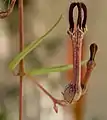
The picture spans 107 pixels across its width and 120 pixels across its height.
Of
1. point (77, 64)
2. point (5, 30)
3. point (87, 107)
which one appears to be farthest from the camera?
point (87, 107)

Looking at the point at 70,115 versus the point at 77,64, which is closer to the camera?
the point at 77,64

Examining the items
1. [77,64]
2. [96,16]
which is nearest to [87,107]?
[96,16]

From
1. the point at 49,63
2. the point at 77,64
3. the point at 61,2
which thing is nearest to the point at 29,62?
the point at 49,63

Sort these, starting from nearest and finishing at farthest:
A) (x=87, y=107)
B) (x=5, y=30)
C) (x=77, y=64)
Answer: (x=77, y=64) → (x=5, y=30) → (x=87, y=107)

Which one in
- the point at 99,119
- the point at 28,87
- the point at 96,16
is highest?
the point at 96,16

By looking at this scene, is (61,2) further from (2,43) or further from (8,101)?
(8,101)

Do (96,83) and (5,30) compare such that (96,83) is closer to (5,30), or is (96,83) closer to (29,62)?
(29,62)

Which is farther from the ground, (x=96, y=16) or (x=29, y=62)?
(x=96, y=16)
